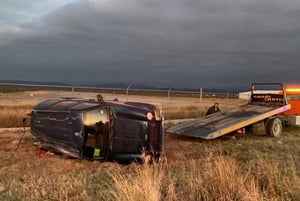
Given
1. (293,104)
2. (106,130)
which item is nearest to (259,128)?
(293,104)

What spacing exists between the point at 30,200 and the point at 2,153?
576 centimetres

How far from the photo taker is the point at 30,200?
5.74 metres

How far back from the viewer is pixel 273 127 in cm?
1606

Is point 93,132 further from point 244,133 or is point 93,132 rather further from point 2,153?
point 244,133

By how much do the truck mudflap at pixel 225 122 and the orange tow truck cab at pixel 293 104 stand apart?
791mm

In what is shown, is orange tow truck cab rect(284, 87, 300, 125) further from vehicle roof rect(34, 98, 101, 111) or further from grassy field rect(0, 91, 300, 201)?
vehicle roof rect(34, 98, 101, 111)

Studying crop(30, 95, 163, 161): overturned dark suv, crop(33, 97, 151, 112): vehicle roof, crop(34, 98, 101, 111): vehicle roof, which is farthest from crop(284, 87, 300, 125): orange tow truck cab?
crop(34, 98, 101, 111): vehicle roof

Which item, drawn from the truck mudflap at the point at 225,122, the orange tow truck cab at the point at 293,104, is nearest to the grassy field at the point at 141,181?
the truck mudflap at the point at 225,122

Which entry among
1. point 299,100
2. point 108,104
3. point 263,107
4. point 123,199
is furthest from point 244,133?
point 123,199

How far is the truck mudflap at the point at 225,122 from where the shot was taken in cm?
A: 1385

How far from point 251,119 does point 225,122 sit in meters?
0.90

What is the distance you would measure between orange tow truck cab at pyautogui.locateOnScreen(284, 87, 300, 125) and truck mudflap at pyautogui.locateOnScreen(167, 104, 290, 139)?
791 mm

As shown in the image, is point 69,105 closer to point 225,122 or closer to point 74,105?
point 74,105

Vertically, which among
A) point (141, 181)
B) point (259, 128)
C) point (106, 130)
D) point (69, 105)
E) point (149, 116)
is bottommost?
point (259, 128)
